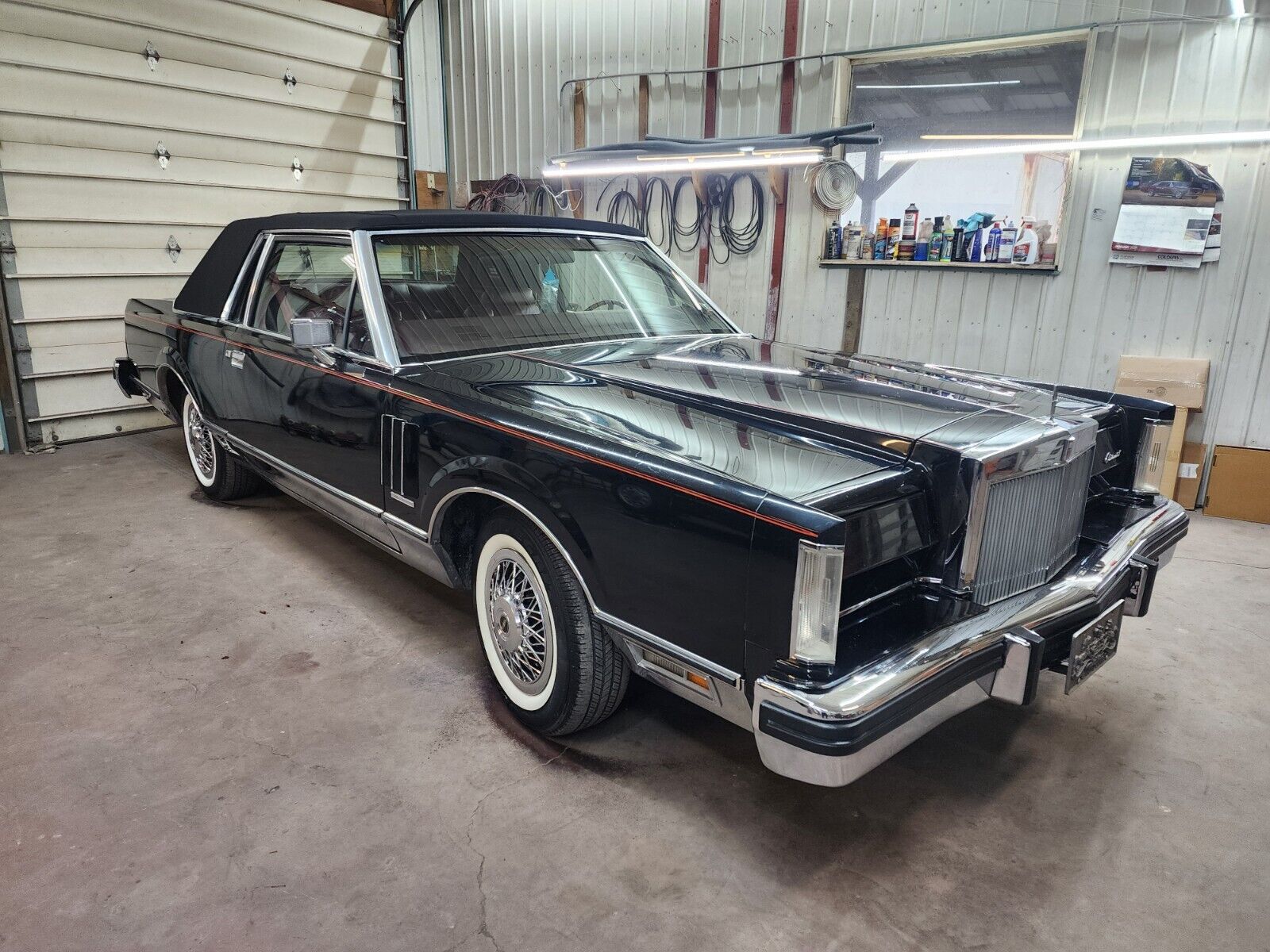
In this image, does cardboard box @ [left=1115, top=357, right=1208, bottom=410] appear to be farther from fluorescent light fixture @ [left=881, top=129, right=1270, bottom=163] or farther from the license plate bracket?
the license plate bracket

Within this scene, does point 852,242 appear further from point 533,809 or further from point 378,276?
point 533,809

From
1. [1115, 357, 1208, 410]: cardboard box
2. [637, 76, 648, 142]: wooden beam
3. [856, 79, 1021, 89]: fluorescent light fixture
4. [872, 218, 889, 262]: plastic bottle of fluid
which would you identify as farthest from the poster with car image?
[637, 76, 648, 142]: wooden beam

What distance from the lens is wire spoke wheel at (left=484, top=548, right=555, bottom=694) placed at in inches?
90.6

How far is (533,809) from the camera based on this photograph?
2.12 meters

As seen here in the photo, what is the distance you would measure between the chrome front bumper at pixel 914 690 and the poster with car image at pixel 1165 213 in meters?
3.61

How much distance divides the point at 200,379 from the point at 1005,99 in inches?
205

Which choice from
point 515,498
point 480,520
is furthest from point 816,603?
point 480,520

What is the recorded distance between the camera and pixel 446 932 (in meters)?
1.73

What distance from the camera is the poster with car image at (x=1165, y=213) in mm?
4625

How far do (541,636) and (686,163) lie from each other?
4605 millimetres

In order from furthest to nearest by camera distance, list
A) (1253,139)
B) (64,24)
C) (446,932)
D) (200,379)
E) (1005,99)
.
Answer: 1. (64,24)
2. (1005,99)
3. (1253,139)
4. (200,379)
5. (446,932)

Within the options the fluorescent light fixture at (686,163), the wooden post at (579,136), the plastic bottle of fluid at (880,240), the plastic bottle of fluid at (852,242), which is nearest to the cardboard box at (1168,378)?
A: the plastic bottle of fluid at (880,240)

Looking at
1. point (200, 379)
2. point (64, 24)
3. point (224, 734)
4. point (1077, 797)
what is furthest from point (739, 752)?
point (64, 24)

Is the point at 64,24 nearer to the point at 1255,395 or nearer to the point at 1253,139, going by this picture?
the point at 1253,139
